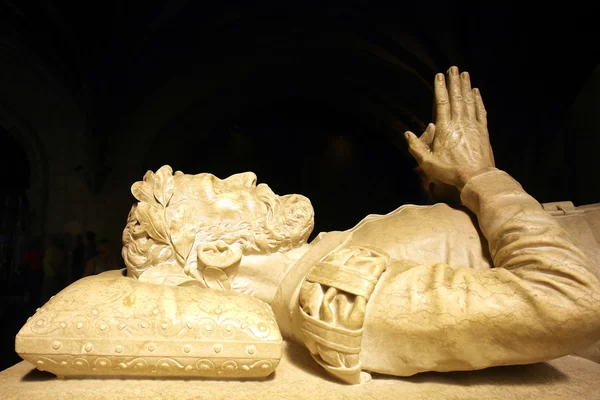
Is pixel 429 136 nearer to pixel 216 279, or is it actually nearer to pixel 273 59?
pixel 216 279

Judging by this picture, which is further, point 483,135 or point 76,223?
point 76,223

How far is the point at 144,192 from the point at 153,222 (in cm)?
14

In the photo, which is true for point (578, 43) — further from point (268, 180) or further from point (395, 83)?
point (268, 180)

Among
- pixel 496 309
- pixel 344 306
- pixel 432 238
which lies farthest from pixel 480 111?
pixel 344 306

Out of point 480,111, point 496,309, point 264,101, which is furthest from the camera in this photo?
point 264,101

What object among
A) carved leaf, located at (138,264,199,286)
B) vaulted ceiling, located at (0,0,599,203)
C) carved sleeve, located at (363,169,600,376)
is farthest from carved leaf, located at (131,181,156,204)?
vaulted ceiling, located at (0,0,599,203)

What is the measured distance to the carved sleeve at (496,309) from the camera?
1088 mm

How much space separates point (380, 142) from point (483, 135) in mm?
2781

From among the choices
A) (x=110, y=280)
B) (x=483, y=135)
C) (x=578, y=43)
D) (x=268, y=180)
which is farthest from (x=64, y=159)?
(x=578, y=43)

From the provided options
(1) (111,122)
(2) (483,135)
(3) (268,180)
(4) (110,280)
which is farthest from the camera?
(3) (268,180)

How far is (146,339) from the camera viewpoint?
1.17m

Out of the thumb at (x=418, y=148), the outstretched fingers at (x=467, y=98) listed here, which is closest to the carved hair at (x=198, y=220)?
the thumb at (x=418, y=148)

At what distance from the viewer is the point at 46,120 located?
11.5 ft

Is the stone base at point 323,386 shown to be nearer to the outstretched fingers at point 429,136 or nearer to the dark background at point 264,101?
the outstretched fingers at point 429,136
